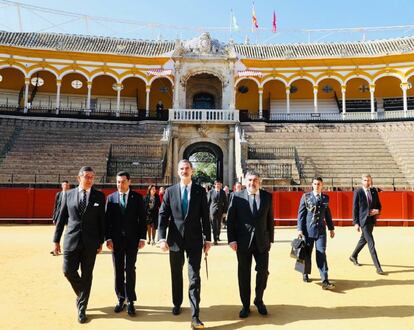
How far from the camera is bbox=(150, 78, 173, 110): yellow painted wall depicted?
2882cm

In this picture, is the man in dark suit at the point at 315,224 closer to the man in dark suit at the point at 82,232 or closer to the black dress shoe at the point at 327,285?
the black dress shoe at the point at 327,285

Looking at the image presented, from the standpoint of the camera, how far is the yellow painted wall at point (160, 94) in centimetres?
2882

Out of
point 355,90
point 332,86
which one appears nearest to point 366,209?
point 332,86

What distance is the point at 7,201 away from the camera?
15.5m

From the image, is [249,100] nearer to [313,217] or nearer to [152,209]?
[152,209]

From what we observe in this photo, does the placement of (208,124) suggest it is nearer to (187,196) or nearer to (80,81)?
(80,81)

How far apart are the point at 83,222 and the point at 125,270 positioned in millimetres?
805

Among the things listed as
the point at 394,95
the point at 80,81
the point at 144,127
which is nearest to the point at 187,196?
the point at 144,127

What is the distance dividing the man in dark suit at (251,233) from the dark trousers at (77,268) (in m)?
1.67

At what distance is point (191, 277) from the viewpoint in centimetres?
420

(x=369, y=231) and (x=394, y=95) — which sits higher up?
(x=394, y=95)

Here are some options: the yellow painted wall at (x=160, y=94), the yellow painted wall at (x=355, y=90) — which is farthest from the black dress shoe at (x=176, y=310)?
the yellow painted wall at (x=355, y=90)

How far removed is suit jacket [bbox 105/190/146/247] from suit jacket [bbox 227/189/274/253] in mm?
1105

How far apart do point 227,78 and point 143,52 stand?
752 centimetres
